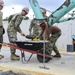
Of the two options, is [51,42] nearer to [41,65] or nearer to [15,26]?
[15,26]

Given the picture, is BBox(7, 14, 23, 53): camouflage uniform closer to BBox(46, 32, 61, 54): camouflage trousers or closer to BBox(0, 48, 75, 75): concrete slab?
BBox(0, 48, 75, 75): concrete slab

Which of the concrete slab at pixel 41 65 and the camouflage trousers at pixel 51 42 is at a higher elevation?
the camouflage trousers at pixel 51 42

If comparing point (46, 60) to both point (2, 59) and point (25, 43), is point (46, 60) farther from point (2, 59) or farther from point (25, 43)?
point (2, 59)

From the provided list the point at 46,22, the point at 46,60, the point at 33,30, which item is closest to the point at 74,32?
the point at 33,30

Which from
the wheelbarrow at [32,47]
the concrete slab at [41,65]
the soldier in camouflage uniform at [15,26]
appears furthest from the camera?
the soldier in camouflage uniform at [15,26]

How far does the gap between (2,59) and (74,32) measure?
7.90 metres

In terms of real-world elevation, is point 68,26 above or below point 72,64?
above

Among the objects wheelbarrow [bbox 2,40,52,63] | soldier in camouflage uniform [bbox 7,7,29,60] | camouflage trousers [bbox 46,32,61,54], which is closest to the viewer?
wheelbarrow [bbox 2,40,52,63]

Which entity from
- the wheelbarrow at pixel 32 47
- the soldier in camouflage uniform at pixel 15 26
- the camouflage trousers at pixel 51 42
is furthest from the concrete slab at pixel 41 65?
the soldier in camouflage uniform at pixel 15 26

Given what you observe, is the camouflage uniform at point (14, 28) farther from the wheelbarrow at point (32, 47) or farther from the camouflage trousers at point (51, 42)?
the camouflage trousers at point (51, 42)

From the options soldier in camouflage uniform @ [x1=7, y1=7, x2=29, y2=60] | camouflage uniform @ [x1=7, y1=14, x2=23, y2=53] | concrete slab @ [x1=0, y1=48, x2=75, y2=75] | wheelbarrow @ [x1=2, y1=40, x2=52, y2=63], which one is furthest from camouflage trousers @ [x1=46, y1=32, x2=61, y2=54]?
camouflage uniform @ [x1=7, y1=14, x2=23, y2=53]

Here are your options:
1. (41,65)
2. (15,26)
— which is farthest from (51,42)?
(41,65)

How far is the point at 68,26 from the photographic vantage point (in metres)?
16.7

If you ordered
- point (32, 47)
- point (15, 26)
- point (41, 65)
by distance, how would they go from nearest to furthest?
1. point (41, 65)
2. point (32, 47)
3. point (15, 26)
